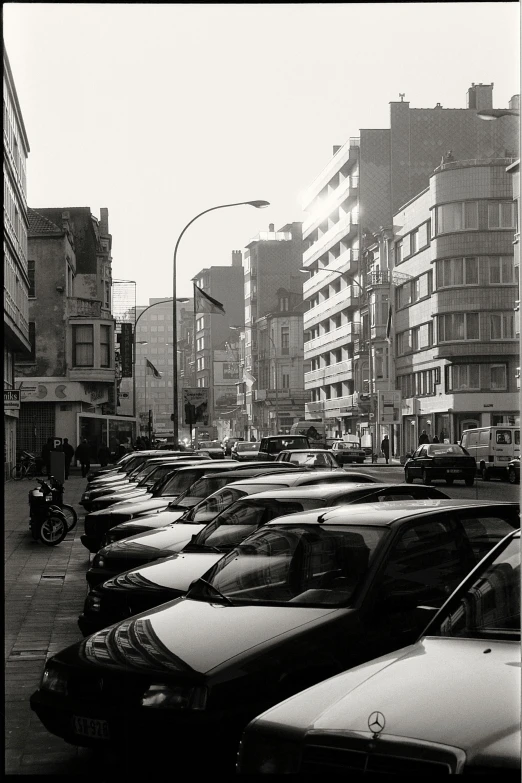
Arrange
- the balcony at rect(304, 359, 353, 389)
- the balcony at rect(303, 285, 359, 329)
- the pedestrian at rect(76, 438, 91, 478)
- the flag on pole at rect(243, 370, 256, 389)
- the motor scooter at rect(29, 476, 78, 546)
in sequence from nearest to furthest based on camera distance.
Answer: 1. the motor scooter at rect(29, 476, 78, 546)
2. the pedestrian at rect(76, 438, 91, 478)
3. the balcony at rect(303, 285, 359, 329)
4. the balcony at rect(304, 359, 353, 389)
5. the flag on pole at rect(243, 370, 256, 389)

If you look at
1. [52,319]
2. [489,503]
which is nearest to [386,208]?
[52,319]

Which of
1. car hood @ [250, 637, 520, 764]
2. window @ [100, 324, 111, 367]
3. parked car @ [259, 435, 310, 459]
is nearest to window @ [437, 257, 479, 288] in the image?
parked car @ [259, 435, 310, 459]

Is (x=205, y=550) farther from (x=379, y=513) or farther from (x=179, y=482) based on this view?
(x=179, y=482)

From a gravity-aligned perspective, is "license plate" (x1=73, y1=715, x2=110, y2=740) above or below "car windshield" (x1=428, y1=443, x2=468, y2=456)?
below

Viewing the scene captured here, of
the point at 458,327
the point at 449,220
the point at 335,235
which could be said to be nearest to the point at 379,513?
the point at 449,220

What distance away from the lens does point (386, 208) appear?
73.5m

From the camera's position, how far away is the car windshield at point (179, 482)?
1633cm

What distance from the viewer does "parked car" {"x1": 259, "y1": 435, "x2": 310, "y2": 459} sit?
3794 cm

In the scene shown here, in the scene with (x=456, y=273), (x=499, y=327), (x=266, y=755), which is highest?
(x=456, y=273)

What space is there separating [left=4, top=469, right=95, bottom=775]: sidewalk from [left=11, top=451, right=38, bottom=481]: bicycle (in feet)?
33.4

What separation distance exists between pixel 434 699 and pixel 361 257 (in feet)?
230

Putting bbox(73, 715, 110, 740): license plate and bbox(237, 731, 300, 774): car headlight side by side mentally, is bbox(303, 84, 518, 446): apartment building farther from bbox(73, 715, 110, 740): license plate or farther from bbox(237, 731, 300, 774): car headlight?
bbox(237, 731, 300, 774): car headlight

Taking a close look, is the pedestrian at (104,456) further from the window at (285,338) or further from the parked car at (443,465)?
the window at (285,338)

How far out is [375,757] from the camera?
3617mm
